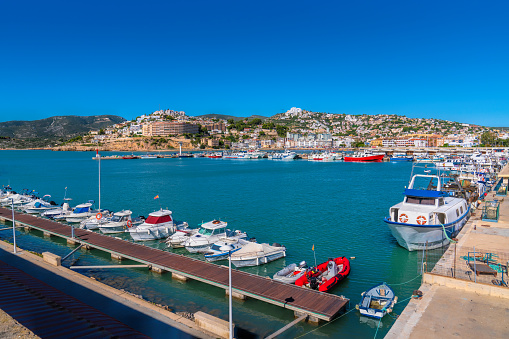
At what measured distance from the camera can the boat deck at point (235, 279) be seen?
12.6 metres

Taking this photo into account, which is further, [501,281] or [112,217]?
[112,217]

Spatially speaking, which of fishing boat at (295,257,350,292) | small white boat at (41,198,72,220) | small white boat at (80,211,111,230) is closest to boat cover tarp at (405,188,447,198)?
fishing boat at (295,257,350,292)

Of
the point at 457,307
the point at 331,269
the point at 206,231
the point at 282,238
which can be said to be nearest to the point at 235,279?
the point at 331,269

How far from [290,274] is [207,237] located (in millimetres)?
6470

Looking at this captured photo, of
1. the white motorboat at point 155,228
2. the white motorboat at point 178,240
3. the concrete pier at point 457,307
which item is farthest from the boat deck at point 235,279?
the concrete pier at point 457,307

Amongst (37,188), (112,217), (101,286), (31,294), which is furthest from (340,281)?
(37,188)

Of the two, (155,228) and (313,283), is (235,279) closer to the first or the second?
(313,283)

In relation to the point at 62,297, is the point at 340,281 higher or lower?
lower

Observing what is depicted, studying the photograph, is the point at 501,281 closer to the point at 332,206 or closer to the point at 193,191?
A: the point at 332,206

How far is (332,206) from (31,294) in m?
29.4

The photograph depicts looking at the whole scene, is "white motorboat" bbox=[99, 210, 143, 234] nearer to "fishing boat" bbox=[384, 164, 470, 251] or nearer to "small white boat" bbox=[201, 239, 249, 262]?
"small white boat" bbox=[201, 239, 249, 262]

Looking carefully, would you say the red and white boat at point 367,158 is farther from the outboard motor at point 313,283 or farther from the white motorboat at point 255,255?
the outboard motor at point 313,283

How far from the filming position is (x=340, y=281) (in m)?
15.9

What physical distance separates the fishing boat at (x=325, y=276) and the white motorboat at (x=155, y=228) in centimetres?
1130
